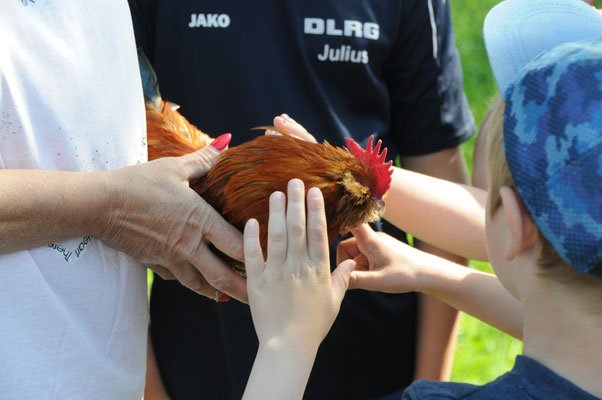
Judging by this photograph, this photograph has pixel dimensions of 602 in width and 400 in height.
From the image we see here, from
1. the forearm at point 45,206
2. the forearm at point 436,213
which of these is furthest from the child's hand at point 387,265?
the forearm at point 45,206

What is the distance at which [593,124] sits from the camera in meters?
1.01

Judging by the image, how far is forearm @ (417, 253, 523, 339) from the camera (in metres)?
1.83

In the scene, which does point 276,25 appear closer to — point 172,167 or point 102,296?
point 172,167

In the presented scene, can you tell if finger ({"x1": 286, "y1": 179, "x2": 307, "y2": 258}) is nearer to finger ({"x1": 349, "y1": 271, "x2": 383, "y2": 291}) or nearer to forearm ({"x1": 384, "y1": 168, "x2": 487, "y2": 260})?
finger ({"x1": 349, "y1": 271, "x2": 383, "y2": 291})

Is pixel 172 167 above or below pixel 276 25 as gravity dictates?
below

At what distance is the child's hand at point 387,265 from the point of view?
1.79m

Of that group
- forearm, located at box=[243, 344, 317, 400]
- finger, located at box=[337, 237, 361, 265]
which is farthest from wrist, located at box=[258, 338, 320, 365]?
finger, located at box=[337, 237, 361, 265]

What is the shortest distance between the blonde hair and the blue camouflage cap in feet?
0.21

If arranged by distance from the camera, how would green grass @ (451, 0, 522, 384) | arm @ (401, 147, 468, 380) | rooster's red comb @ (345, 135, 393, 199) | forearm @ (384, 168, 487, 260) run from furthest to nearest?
green grass @ (451, 0, 522, 384), arm @ (401, 147, 468, 380), forearm @ (384, 168, 487, 260), rooster's red comb @ (345, 135, 393, 199)

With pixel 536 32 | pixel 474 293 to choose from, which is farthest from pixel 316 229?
pixel 474 293

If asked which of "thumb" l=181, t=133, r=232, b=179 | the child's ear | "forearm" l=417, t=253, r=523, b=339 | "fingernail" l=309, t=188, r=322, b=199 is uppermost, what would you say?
the child's ear

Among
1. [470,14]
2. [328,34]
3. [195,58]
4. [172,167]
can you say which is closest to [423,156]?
[328,34]

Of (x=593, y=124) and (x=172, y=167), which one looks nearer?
(x=593, y=124)

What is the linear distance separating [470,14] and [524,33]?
5483 mm
